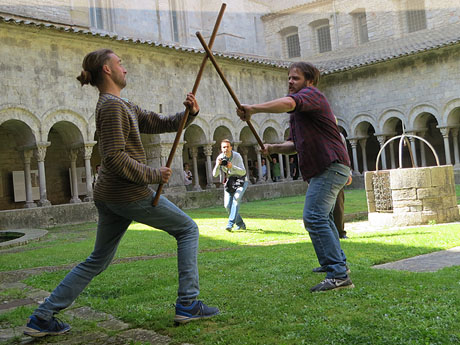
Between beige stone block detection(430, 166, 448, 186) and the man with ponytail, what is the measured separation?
649 centimetres

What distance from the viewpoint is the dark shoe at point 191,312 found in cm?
326

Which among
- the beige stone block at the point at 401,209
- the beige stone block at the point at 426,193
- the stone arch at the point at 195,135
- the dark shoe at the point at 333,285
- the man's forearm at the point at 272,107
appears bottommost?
the dark shoe at the point at 333,285

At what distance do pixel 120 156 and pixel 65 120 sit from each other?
541 inches

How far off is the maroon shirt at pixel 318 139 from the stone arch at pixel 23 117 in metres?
12.8

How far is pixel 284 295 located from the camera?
3881mm

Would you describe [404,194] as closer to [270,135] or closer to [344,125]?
[270,135]

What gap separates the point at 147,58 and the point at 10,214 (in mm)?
7703

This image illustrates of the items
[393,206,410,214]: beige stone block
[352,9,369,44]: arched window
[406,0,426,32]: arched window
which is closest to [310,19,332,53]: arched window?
[352,9,369,44]: arched window

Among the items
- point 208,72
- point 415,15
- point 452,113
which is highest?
point 415,15

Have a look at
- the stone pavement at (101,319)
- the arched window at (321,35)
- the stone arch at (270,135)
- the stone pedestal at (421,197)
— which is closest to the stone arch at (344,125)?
the stone arch at (270,135)

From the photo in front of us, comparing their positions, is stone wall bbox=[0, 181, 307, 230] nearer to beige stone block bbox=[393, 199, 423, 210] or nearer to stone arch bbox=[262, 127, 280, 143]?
beige stone block bbox=[393, 199, 423, 210]

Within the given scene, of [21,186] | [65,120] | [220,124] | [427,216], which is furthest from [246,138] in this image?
[427,216]

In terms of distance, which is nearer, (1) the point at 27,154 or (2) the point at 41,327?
(2) the point at 41,327

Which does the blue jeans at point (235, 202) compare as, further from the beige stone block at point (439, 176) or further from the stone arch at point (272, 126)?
the stone arch at point (272, 126)
